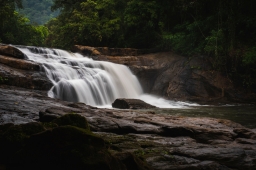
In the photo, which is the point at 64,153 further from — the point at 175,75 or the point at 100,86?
the point at 175,75

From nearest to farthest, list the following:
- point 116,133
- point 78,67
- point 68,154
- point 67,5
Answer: point 68,154, point 116,133, point 78,67, point 67,5

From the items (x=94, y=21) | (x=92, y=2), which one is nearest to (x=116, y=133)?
(x=94, y=21)

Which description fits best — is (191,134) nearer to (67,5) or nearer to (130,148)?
(130,148)

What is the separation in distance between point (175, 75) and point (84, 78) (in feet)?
24.3

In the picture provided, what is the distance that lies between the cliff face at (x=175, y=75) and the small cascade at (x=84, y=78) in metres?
0.96

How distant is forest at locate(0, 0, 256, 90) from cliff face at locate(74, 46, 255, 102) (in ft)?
2.42

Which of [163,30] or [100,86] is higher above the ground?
[163,30]

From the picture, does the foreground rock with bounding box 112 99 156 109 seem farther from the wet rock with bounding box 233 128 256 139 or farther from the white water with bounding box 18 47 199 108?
the wet rock with bounding box 233 128 256 139

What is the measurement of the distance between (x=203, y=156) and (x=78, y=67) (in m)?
12.9

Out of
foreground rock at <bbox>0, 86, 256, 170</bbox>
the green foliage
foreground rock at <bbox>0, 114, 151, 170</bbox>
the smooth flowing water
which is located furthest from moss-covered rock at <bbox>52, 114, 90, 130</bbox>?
the green foliage

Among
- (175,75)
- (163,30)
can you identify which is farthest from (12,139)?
(163,30)

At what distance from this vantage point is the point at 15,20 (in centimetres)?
2748

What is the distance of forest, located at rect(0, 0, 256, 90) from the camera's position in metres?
18.3

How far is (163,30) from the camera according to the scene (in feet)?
79.9
